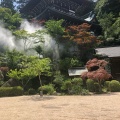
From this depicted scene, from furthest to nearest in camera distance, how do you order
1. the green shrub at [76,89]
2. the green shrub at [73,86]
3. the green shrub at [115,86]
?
the green shrub at [115,86], the green shrub at [73,86], the green shrub at [76,89]

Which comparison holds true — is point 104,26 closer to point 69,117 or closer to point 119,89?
point 119,89

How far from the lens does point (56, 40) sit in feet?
83.4

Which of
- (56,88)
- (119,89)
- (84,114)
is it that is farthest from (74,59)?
(84,114)

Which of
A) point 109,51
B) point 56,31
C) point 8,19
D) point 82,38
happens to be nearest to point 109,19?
point 109,51

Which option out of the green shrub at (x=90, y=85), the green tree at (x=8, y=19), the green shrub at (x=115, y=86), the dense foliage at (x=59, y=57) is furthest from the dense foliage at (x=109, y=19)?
the green shrub at (x=115, y=86)

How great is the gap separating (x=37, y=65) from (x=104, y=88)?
596cm

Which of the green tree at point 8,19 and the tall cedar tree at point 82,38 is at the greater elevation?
the green tree at point 8,19

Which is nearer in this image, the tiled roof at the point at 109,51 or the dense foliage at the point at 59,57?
the dense foliage at the point at 59,57

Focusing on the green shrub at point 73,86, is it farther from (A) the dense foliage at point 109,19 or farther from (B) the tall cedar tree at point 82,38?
(A) the dense foliage at point 109,19

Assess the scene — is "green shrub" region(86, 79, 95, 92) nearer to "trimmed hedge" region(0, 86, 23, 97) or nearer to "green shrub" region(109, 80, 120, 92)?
"green shrub" region(109, 80, 120, 92)

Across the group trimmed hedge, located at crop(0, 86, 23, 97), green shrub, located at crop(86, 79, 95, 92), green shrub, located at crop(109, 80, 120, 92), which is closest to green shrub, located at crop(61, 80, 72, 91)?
green shrub, located at crop(86, 79, 95, 92)

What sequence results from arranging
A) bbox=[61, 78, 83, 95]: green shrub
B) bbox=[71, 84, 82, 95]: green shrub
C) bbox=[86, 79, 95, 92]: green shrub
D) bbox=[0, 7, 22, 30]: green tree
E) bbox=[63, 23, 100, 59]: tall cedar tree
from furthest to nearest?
bbox=[0, 7, 22, 30]: green tree
bbox=[63, 23, 100, 59]: tall cedar tree
bbox=[86, 79, 95, 92]: green shrub
bbox=[61, 78, 83, 95]: green shrub
bbox=[71, 84, 82, 95]: green shrub

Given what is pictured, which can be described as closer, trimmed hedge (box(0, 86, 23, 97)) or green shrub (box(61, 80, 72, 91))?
trimmed hedge (box(0, 86, 23, 97))

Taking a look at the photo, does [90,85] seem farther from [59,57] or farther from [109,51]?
[59,57]
